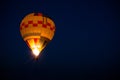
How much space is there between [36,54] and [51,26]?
1.90 meters

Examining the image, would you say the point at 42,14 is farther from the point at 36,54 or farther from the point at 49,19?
the point at 36,54

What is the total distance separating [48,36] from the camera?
2178 centimetres

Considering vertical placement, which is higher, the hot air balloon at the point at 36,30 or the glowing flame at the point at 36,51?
the hot air balloon at the point at 36,30

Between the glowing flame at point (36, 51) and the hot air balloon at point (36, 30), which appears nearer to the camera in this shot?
the hot air balloon at point (36, 30)

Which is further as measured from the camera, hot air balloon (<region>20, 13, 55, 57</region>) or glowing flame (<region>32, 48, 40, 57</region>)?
glowing flame (<region>32, 48, 40, 57</region>)

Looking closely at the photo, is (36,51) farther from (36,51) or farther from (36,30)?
(36,30)

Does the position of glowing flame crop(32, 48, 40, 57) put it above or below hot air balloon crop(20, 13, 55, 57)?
below

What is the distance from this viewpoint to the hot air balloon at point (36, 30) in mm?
21234

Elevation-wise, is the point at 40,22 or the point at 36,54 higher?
the point at 40,22

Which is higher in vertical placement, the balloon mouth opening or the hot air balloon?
the hot air balloon

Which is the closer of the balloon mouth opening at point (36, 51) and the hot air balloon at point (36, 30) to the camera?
the hot air balloon at point (36, 30)

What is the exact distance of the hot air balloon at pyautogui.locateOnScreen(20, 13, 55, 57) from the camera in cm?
2123

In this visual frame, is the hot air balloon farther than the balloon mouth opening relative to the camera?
No

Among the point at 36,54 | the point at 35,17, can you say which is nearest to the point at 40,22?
the point at 35,17
